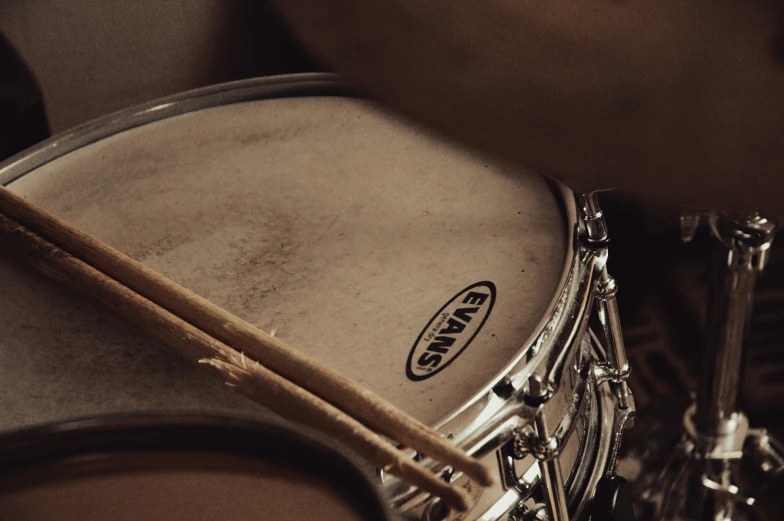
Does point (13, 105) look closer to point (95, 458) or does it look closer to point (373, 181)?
point (373, 181)

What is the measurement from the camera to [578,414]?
564 mm

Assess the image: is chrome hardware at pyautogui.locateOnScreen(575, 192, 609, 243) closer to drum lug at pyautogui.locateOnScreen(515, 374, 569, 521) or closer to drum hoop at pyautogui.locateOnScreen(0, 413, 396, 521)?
drum lug at pyautogui.locateOnScreen(515, 374, 569, 521)

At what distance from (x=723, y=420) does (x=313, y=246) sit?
515mm

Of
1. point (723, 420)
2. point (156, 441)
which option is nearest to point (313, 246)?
point (156, 441)

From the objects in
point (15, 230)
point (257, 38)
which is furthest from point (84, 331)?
point (257, 38)

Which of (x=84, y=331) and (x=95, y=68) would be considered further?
(x=95, y=68)

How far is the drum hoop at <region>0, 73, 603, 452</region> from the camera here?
44 cm

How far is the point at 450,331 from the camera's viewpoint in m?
0.50

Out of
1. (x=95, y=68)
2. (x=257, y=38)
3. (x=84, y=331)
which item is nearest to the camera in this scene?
(x=84, y=331)

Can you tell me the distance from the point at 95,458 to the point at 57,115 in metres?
0.95

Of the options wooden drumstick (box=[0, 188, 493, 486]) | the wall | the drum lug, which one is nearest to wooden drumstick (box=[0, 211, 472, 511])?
wooden drumstick (box=[0, 188, 493, 486])

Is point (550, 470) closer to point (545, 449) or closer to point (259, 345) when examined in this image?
point (545, 449)

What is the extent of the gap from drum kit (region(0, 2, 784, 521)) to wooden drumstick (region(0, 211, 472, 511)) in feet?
0.07

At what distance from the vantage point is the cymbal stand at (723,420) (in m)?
0.70
